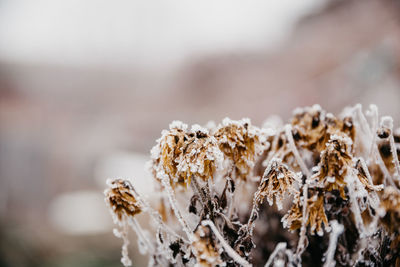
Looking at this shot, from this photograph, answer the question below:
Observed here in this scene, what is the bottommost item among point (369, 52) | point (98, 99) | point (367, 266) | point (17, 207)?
point (367, 266)

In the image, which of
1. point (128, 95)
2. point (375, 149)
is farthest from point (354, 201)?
point (128, 95)

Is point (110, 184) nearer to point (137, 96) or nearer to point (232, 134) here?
point (232, 134)

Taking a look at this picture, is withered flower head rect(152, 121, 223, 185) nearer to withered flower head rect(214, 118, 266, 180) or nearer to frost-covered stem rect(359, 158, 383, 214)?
withered flower head rect(214, 118, 266, 180)

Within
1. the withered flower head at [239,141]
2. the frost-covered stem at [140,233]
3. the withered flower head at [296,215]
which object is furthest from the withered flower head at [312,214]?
the frost-covered stem at [140,233]

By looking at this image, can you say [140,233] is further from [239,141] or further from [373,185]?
[373,185]

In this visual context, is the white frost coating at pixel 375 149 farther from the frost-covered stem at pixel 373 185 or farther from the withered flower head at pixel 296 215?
the withered flower head at pixel 296 215

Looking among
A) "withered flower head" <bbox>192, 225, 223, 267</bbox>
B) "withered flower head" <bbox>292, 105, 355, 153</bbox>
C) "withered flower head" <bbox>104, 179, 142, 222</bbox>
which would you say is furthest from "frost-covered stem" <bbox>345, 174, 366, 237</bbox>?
"withered flower head" <bbox>104, 179, 142, 222</bbox>

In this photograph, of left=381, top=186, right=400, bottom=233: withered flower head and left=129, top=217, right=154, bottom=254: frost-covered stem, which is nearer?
left=381, top=186, right=400, bottom=233: withered flower head

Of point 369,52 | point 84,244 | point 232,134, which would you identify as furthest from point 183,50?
point 232,134
